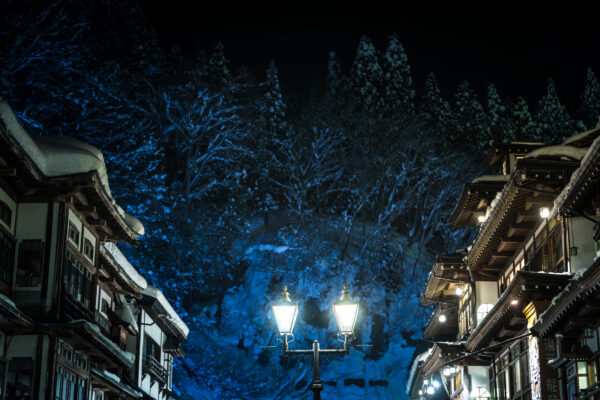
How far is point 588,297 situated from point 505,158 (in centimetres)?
1612

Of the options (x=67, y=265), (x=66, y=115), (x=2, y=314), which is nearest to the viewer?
(x=2, y=314)

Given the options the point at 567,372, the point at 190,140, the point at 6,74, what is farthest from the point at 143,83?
the point at 567,372

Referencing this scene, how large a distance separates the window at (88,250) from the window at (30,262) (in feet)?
10.1

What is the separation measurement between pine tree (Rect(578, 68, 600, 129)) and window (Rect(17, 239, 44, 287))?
70.1 meters

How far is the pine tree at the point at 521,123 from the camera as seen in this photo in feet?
262

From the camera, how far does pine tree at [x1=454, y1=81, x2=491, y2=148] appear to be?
79.0 m

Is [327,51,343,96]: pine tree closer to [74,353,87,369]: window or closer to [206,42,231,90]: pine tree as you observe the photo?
[206,42,231,90]: pine tree

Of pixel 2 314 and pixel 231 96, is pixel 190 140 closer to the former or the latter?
pixel 231 96

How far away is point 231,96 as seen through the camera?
60.7 metres

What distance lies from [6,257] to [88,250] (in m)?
4.71

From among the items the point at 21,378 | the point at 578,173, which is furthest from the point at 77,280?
the point at 578,173

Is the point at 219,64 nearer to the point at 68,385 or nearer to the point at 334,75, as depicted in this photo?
the point at 334,75

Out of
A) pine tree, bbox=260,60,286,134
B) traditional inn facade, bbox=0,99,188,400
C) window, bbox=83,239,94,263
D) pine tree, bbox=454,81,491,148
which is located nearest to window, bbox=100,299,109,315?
traditional inn facade, bbox=0,99,188,400

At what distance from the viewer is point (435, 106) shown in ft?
273
